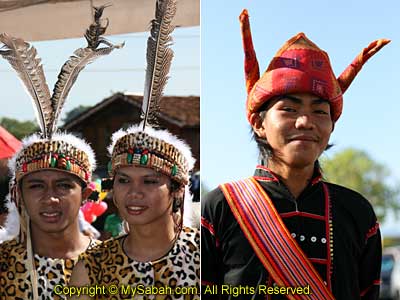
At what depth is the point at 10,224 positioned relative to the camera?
304 centimetres

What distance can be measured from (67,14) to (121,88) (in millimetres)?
413

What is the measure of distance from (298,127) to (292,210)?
1.08 feet

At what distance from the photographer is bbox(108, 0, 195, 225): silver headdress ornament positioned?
2906 mm

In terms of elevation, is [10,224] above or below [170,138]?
below

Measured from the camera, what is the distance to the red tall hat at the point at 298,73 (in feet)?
8.80

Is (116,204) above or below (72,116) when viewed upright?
below

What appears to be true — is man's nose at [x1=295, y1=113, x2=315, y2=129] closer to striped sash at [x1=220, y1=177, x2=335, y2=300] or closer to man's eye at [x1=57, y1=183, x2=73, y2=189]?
striped sash at [x1=220, y1=177, x2=335, y2=300]

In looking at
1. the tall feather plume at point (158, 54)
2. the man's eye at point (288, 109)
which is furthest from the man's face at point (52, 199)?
the man's eye at point (288, 109)

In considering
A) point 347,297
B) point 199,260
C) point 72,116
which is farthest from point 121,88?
point 347,297

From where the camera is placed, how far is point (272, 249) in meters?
2.67

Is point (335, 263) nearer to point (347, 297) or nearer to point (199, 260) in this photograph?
point (347, 297)

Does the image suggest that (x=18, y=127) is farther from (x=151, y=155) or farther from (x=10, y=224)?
(x=151, y=155)

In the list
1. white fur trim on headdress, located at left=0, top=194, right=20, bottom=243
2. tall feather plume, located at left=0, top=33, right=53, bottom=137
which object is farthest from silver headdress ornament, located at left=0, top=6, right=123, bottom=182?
white fur trim on headdress, located at left=0, top=194, right=20, bottom=243

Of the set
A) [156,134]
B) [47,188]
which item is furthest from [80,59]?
[47,188]
